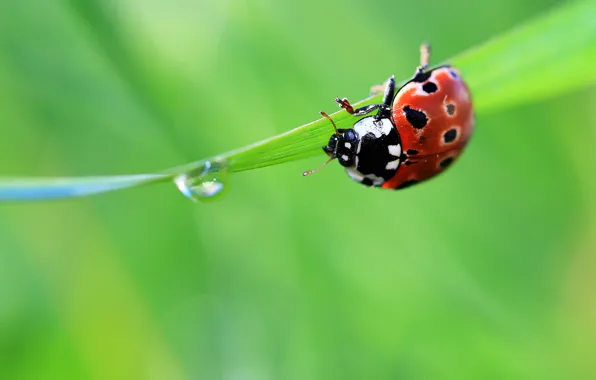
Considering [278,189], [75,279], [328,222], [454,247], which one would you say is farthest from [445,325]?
[75,279]

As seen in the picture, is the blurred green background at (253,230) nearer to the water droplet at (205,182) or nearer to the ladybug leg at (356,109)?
the ladybug leg at (356,109)

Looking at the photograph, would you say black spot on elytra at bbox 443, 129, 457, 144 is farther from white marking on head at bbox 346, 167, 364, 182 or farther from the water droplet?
the water droplet

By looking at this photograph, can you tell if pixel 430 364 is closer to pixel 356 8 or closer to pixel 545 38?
pixel 545 38

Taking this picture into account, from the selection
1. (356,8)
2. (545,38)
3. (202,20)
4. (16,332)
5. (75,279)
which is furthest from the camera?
(356,8)

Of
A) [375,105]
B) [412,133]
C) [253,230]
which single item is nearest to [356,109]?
[375,105]

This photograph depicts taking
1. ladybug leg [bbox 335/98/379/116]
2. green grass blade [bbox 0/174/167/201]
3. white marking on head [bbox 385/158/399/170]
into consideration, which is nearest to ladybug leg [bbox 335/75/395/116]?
ladybug leg [bbox 335/98/379/116]

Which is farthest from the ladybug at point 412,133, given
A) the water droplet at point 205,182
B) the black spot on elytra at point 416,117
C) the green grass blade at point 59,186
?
the green grass blade at point 59,186
